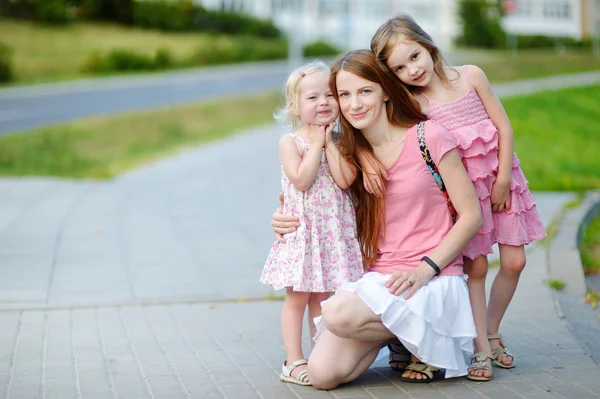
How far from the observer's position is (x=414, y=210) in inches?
183

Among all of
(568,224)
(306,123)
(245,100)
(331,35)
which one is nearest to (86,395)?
(306,123)

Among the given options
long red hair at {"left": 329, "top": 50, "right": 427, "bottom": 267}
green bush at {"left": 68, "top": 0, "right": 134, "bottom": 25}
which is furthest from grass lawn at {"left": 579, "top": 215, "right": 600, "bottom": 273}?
green bush at {"left": 68, "top": 0, "right": 134, "bottom": 25}

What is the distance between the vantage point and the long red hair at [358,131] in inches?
179

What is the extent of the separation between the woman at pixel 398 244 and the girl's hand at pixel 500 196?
23 cm

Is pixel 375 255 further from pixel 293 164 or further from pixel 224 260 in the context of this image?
pixel 224 260

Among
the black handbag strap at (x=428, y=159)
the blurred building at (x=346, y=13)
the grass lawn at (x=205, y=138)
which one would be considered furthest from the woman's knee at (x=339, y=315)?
the blurred building at (x=346, y=13)

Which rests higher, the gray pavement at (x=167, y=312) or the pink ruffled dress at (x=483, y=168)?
the pink ruffled dress at (x=483, y=168)

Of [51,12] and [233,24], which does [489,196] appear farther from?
[233,24]

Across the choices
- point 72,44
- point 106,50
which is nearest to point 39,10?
point 72,44

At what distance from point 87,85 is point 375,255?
95.1 ft

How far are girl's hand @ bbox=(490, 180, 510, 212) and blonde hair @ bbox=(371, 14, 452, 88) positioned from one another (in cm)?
61

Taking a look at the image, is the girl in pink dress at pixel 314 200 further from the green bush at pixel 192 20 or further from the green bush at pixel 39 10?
the green bush at pixel 192 20

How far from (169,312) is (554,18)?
45.4 meters

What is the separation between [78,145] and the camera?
20438 mm
